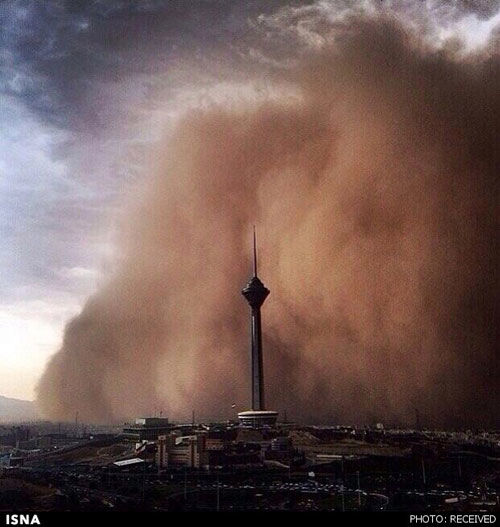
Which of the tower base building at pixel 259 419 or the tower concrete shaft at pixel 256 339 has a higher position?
the tower concrete shaft at pixel 256 339

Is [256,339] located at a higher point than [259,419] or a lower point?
higher

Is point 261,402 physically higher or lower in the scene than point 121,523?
higher

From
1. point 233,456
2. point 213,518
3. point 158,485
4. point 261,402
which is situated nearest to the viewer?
point 213,518

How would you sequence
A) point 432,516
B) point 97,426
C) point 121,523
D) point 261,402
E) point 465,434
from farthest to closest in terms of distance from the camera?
point 97,426
point 261,402
point 465,434
point 121,523
point 432,516

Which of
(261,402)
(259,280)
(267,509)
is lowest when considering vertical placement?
(267,509)

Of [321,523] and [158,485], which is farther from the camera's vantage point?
[158,485]

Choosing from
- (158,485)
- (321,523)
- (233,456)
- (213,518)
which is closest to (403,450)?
(233,456)

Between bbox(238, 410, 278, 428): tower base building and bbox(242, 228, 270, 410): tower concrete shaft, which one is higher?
bbox(242, 228, 270, 410): tower concrete shaft

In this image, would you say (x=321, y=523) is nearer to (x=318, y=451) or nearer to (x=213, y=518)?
(x=213, y=518)
